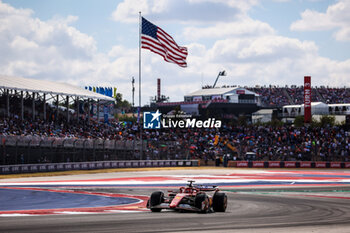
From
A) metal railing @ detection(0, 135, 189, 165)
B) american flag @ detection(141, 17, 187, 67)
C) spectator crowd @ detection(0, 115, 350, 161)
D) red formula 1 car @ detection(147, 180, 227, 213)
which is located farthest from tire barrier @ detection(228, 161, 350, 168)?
red formula 1 car @ detection(147, 180, 227, 213)

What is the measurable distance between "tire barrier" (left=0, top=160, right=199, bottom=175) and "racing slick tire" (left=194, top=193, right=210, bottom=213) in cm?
2223

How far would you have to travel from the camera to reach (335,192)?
30.0 meters

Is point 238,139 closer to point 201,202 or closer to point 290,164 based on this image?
point 290,164

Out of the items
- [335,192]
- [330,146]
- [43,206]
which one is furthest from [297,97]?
[43,206]

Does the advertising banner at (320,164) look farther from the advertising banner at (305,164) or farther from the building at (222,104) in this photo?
the building at (222,104)

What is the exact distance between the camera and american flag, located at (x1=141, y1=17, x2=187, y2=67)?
44.3 meters

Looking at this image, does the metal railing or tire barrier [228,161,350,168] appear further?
tire barrier [228,161,350,168]

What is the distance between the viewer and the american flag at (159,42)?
44.3m

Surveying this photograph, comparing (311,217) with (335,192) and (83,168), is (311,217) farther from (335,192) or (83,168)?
(83,168)

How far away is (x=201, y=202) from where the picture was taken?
1755 centimetres

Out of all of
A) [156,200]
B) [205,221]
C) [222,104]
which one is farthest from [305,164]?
[222,104]

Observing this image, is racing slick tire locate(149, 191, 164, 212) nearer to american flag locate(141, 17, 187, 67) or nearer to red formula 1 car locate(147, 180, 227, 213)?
red formula 1 car locate(147, 180, 227, 213)

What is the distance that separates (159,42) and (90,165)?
10888mm

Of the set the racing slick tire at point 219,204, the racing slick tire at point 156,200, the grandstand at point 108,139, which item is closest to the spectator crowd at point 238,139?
the grandstand at point 108,139
